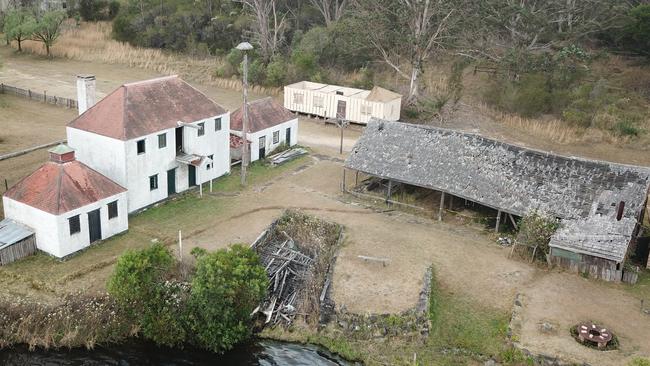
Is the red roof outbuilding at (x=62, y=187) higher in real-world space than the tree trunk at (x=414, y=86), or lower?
lower

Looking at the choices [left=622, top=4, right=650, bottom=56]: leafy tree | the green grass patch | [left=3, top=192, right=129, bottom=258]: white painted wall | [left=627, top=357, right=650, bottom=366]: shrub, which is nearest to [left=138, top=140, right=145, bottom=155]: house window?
[left=3, top=192, right=129, bottom=258]: white painted wall

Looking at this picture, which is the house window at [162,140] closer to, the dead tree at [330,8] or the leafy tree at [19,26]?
the dead tree at [330,8]

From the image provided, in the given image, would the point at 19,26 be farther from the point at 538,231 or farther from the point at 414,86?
the point at 538,231

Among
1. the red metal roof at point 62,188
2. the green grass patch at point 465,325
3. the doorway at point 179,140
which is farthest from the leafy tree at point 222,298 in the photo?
the doorway at point 179,140

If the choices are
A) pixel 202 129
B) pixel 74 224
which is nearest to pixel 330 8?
pixel 202 129

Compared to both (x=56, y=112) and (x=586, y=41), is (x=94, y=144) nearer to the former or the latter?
(x=56, y=112)
